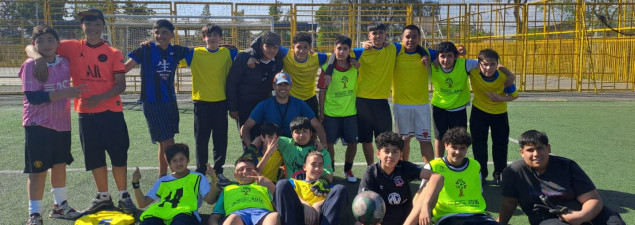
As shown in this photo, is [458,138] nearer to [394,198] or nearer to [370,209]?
[394,198]

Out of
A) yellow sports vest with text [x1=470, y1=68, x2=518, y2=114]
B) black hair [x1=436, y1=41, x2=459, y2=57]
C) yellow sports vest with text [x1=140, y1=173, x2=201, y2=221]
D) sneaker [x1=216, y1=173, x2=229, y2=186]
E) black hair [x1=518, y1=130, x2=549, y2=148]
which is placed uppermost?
black hair [x1=436, y1=41, x2=459, y2=57]

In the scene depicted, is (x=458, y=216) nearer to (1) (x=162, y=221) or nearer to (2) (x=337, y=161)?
(1) (x=162, y=221)

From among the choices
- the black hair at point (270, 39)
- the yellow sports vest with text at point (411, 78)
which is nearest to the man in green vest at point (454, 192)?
the yellow sports vest with text at point (411, 78)

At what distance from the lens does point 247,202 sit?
4094mm

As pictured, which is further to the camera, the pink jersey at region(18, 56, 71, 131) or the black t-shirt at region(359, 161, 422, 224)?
the pink jersey at region(18, 56, 71, 131)

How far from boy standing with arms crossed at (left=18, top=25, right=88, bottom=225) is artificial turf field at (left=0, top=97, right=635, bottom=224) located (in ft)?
1.27

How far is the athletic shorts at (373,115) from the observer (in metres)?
5.76

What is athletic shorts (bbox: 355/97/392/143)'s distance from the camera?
5.76 meters

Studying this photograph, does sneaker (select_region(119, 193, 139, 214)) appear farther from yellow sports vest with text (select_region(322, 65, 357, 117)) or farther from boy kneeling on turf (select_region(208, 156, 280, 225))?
yellow sports vest with text (select_region(322, 65, 357, 117))

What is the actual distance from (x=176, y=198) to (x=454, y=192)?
7.77 feet

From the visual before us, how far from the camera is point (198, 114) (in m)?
5.72

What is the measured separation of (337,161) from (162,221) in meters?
3.39

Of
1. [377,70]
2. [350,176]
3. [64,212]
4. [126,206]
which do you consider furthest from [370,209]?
[64,212]

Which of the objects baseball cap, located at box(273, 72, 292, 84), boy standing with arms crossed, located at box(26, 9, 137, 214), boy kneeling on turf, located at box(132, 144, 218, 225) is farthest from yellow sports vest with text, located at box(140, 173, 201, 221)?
baseball cap, located at box(273, 72, 292, 84)
